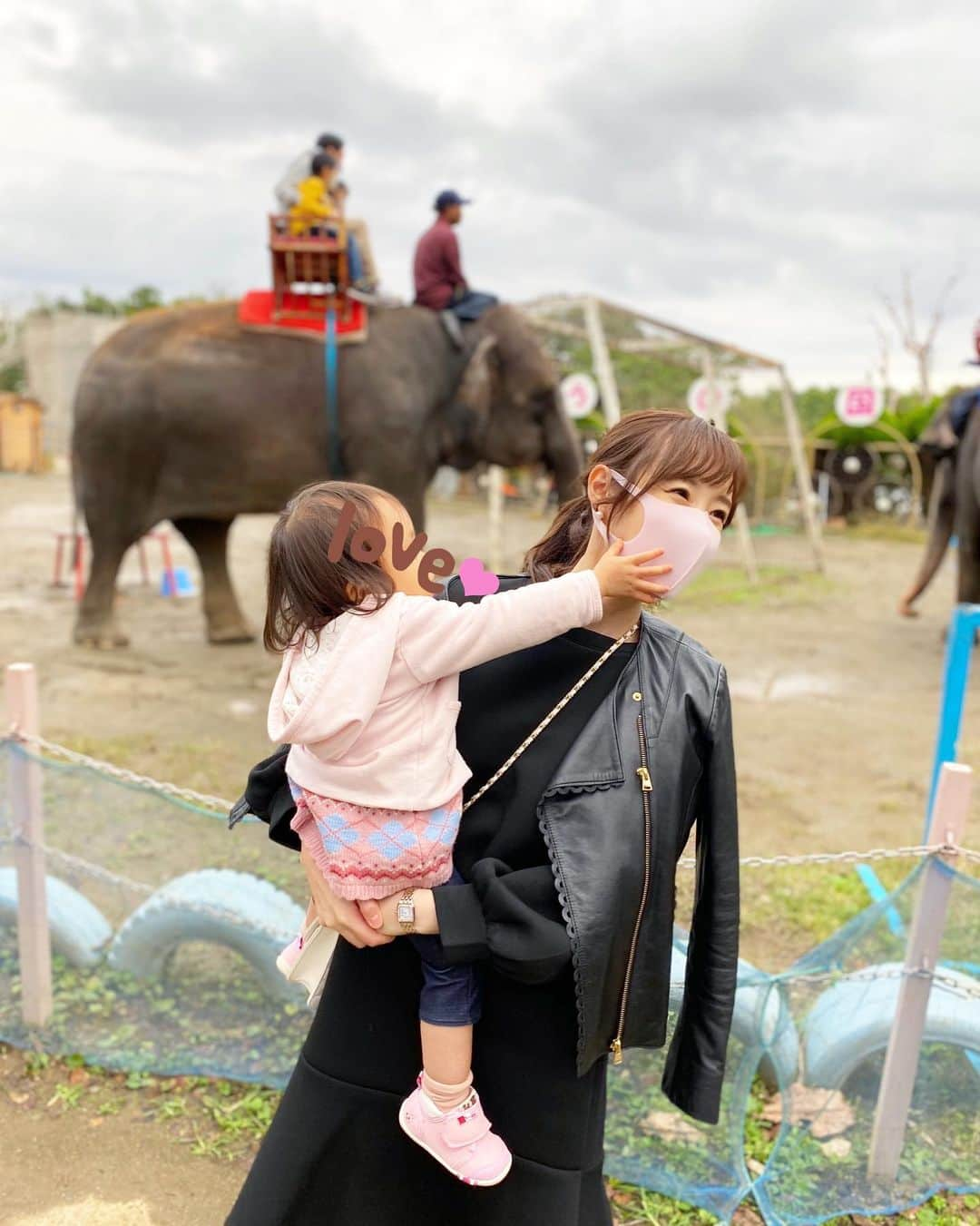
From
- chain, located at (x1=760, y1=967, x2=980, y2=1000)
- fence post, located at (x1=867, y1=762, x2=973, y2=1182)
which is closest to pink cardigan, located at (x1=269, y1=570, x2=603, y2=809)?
fence post, located at (x1=867, y1=762, x2=973, y2=1182)

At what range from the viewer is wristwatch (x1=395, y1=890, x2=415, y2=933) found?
4.51 feet

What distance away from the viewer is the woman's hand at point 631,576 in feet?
4.30

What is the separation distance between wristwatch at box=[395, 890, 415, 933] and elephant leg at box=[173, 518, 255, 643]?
18.5ft

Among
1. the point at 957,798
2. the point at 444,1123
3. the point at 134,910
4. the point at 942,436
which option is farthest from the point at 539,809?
the point at 942,436

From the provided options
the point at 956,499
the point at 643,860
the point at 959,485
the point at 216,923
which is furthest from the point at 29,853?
the point at 956,499

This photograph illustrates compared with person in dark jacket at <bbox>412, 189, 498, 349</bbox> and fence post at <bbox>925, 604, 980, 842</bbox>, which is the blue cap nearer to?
person in dark jacket at <bbox>412, 189, 498, 349</bbox>

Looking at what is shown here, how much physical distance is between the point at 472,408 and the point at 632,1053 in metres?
4.35

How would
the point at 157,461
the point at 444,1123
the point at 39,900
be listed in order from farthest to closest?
1. the point at 157,461
2. the point at 39,900
3. the point at 444,1123

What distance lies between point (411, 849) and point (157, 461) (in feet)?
16.9

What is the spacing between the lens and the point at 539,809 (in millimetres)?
1397

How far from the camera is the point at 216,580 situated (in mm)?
6938

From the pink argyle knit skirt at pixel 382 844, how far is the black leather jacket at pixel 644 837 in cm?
13

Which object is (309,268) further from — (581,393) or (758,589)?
(758,589)

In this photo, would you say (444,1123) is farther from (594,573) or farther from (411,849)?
(594,573)
